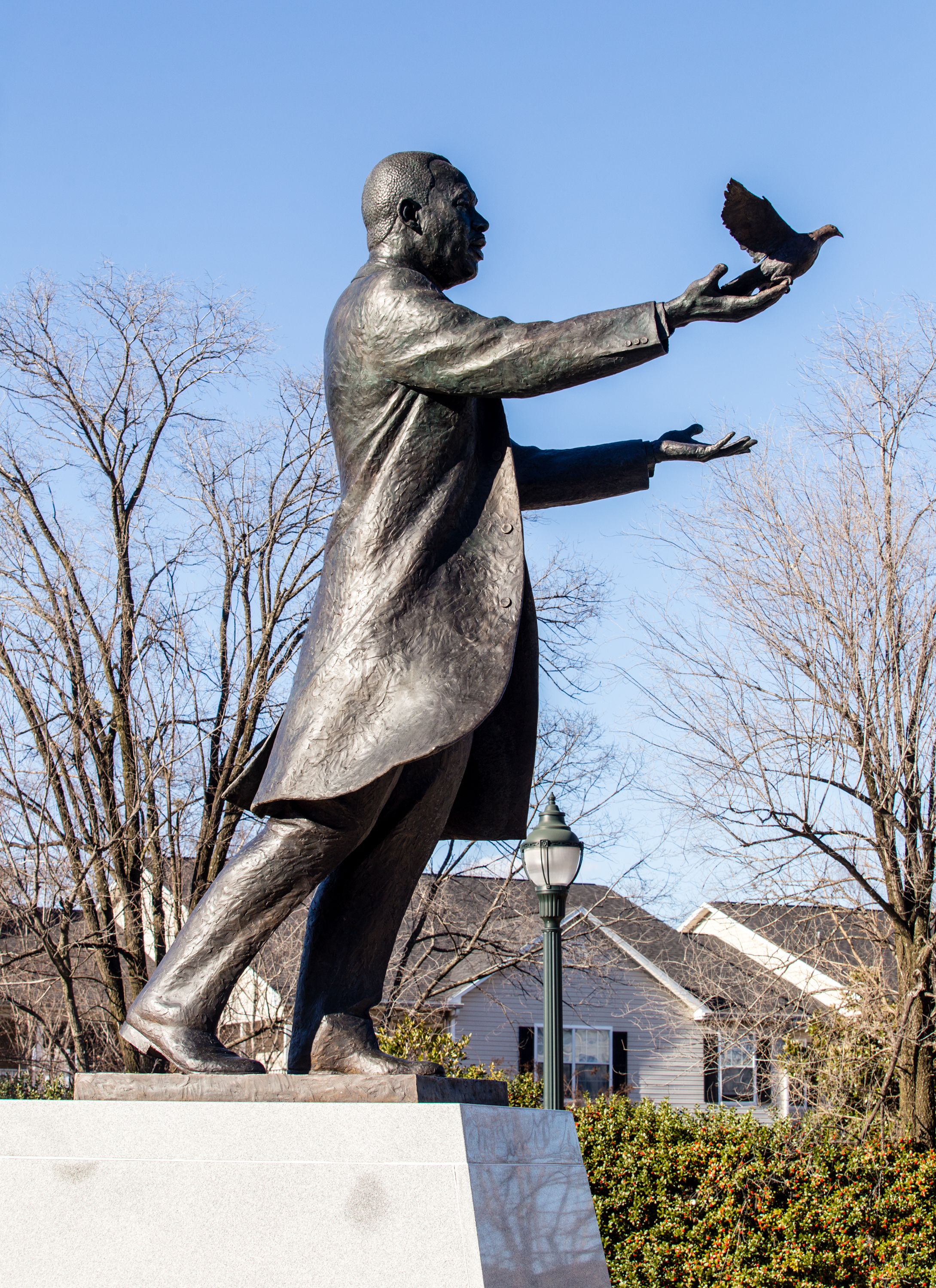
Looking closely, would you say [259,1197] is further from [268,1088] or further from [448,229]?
[448,229]

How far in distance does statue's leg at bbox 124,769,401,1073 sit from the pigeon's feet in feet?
0.64

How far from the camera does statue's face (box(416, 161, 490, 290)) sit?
331cm

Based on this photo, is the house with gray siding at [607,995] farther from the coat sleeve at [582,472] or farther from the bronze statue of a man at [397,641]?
the bronze statue of a man at [397,641]

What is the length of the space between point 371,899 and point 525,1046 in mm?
19830

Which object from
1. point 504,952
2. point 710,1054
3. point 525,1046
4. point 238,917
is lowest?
point 525,1046

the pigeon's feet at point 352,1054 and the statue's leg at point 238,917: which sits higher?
the statue's leg at point 238,917

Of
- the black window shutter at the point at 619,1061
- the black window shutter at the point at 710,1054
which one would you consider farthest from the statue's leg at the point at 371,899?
the black window shutter at the point at 619,1061

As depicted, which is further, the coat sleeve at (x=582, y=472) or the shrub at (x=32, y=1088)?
the shrub at (x=32, y=1088)

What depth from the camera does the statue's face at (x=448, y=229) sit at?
3312 millimetres

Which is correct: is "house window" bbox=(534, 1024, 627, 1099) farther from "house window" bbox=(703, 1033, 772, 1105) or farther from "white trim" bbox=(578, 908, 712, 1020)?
"house window" bbox=(703, 1033, 772, 1105)

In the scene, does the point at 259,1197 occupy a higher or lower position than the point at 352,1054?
lower

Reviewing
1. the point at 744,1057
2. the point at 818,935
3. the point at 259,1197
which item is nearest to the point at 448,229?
the point at 259,1197

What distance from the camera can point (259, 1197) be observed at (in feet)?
7.65

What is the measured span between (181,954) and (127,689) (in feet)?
42.1
